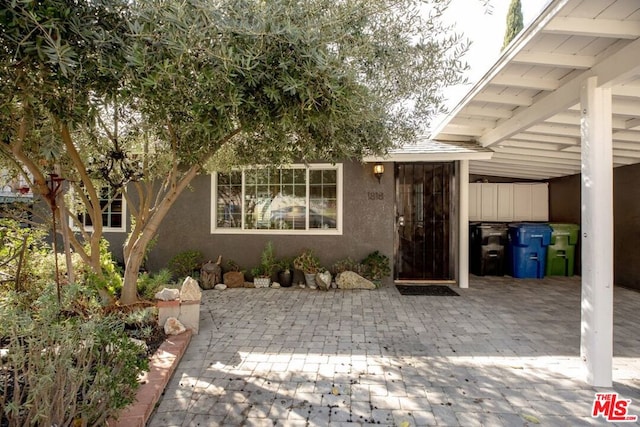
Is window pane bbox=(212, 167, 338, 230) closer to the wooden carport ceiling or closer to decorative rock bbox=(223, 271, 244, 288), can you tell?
decorative rock bbox=(223, 271, 244, 288)

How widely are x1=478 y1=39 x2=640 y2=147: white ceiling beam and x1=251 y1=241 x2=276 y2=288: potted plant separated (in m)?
5.06

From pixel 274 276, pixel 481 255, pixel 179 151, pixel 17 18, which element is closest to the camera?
pixel 17 18

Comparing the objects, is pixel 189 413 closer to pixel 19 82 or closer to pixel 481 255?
pixel 19 82

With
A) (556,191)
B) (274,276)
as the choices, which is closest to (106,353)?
(274,276)

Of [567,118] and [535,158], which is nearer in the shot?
[567,118]

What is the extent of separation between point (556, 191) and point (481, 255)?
3.21m

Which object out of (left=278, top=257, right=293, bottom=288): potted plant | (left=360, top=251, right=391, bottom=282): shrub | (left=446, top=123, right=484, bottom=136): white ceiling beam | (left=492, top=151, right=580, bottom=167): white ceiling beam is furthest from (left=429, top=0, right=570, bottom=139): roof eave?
(left=278, top=257, right=293, bottom=288): potted plant

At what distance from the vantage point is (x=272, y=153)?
4949mm

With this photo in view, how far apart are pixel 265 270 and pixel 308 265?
0.97 meters

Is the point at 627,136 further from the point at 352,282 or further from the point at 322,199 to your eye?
the point at 322,199

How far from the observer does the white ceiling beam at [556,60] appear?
3.34 metres

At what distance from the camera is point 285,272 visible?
7523mm

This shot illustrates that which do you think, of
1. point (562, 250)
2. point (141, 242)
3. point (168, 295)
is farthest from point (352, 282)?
point (562, 250)

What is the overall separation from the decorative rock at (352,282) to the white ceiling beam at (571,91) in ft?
12.3
